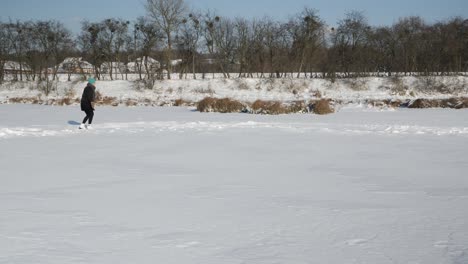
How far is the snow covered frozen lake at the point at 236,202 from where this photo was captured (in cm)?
381

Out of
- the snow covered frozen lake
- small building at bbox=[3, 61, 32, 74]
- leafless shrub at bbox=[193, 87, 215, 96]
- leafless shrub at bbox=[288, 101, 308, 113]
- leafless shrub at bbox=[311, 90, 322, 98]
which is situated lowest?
the snow covered frozen lake

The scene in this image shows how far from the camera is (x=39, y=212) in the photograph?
4.99 metres

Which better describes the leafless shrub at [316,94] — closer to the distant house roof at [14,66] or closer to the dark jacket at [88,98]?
the dark jacket at [88,98]

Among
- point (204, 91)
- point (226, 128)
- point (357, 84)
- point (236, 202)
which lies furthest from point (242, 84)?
point (236, 202)

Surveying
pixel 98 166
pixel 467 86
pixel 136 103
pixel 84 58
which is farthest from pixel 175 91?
pixel 98 166

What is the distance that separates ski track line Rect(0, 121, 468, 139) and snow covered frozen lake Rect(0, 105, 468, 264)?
6.89 feet

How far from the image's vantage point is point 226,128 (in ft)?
48.1

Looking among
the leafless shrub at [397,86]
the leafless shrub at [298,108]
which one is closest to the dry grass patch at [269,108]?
the leafless shrub at [298,108]

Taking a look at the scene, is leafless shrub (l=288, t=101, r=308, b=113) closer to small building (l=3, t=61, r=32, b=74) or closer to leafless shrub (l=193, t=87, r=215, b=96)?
leafless shrub (l=193, t=87, r=215, b=96)

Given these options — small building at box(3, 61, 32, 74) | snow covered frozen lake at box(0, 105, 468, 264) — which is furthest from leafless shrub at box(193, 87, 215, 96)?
snow covered frozen lake at box(0, 105, 468, 264)

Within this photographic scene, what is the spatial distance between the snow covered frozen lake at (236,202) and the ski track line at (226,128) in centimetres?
210

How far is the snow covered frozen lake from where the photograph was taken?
3814 mm

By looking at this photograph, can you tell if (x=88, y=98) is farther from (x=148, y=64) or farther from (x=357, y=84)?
(x=148, y=64)

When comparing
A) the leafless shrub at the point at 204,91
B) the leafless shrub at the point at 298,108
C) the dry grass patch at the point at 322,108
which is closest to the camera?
the dry grass patch at the point at 322,108
